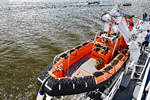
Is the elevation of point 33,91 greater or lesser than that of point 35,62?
lesser

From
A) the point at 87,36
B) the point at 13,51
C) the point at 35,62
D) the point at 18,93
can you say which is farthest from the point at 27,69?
the point at 87,36

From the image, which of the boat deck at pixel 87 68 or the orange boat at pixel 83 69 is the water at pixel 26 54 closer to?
the orange boat at pixel 83 69

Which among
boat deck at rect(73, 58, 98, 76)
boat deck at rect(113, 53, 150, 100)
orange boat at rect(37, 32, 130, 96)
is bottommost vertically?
boat deck at rect(113, 53, 150, 100)

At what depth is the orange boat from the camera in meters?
3.78

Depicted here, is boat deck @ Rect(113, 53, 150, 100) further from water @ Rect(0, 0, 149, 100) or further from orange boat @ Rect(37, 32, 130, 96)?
water @ Rect(0, 0, 149, 100)

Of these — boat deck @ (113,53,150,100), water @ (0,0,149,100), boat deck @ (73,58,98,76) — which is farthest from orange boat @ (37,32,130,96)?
water @ (0,0,149,100)

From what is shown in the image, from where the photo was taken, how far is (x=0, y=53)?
29.8 ft

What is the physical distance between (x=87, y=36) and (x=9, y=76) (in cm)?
923

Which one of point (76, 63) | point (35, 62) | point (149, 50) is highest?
point (149, 50)

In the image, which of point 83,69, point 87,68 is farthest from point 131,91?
point 83,69

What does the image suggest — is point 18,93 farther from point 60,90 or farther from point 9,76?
point 60,90

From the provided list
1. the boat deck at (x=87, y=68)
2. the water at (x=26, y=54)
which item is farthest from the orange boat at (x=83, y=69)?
the water at (x=26, y=54)

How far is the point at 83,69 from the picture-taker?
19.4 ft

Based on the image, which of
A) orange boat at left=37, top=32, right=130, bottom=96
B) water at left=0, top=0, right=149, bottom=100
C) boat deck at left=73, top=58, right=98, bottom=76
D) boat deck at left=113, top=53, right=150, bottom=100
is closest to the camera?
orange boat at left=37, top=32, right=130, bottom=96
